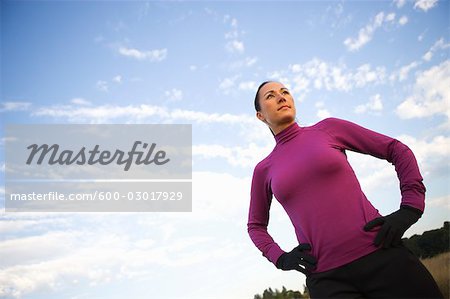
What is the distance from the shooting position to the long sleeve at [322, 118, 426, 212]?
7.47ft

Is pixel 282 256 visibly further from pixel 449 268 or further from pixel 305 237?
→ pixel 449 268

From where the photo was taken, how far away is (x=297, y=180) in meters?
2.40

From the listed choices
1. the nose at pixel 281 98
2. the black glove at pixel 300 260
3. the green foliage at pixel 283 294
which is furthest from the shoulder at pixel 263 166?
the green foliage at pixel 283 294

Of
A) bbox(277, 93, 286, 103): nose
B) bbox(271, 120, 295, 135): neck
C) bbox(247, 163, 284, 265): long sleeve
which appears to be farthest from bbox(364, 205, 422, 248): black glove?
bbox(277, 93, 286, 103): nose

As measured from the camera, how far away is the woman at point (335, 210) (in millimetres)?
2035

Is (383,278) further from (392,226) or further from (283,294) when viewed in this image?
(283,294)

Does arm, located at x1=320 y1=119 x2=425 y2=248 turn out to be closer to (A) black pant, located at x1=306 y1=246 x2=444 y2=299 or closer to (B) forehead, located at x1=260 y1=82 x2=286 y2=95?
(A) black pant, located at x1=306 y1=246 x2=444 y2=299

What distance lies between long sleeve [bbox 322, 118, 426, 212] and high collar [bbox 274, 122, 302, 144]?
8.1 inches

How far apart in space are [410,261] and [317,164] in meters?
0.74

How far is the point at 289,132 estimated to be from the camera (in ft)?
9.08

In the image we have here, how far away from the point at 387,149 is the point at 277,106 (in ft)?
2.74

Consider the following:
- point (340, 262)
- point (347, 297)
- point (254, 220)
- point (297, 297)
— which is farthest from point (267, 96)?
point (297, 297)

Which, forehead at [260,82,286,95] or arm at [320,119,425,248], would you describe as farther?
forehead at [260,82,286,95]

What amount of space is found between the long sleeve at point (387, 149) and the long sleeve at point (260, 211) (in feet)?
2.05
